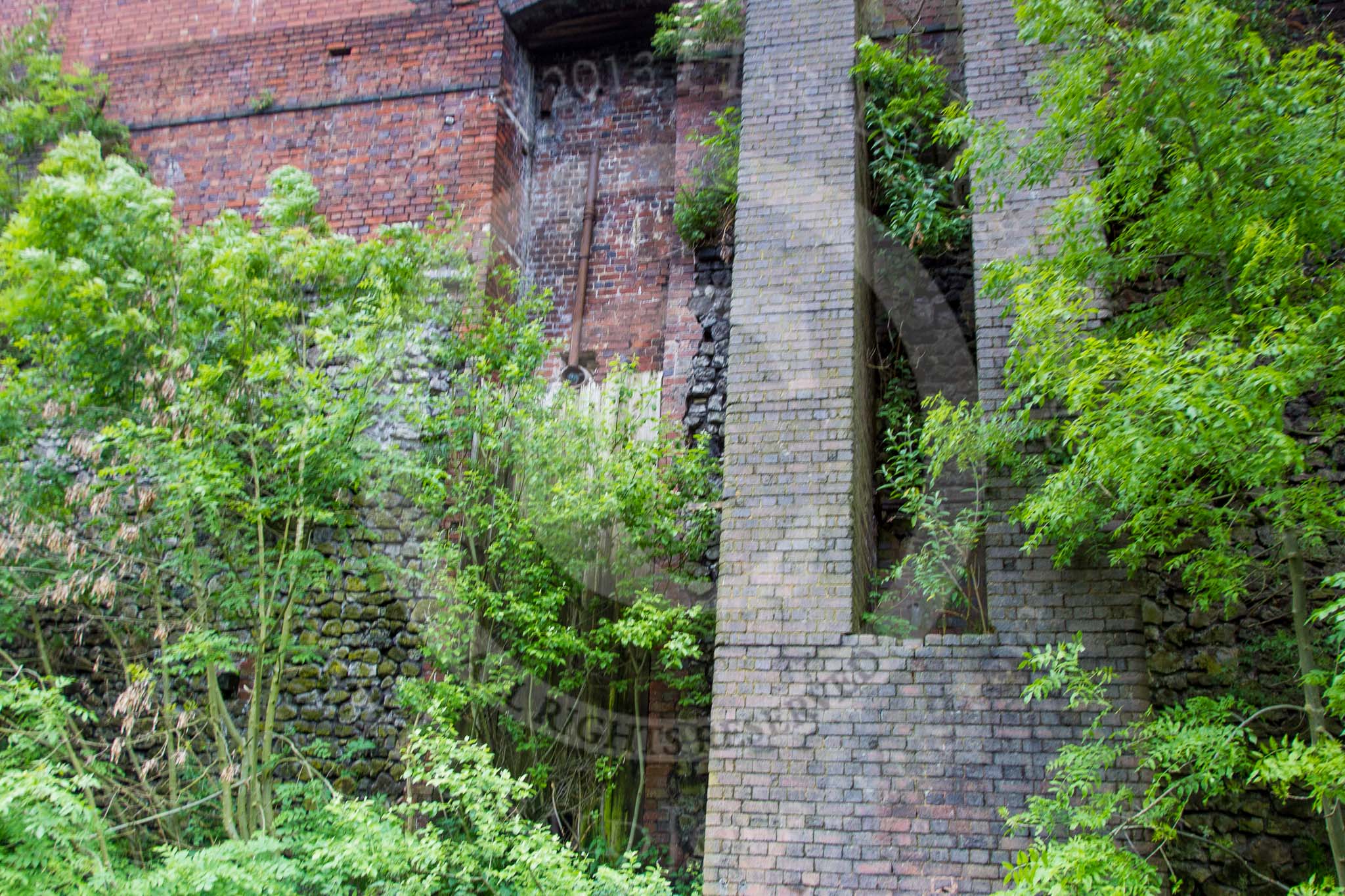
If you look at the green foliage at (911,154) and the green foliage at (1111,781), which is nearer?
the green foliage at (1111,781)

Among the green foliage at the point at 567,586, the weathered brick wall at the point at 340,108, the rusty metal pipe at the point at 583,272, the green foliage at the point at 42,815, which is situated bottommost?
the green foliage at the point at 42,815

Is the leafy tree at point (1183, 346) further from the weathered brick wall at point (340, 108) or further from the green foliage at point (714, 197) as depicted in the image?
the weathered brick wall at point (340, 108)

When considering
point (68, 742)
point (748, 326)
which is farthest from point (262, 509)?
point (748, 326)

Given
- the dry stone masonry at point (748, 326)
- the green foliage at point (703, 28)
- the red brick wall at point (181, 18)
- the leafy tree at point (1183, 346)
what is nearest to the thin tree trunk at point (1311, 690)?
the leafy tree at point (1183, 346)

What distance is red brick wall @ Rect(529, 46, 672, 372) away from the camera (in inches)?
328

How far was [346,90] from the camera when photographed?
8.79m

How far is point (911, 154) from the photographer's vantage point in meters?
6.86

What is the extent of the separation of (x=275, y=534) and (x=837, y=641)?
155 inches

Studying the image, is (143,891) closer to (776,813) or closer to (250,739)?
(250,739)

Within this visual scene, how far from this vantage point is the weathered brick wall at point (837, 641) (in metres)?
4.80

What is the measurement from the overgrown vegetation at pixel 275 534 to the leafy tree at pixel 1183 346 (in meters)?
2.41

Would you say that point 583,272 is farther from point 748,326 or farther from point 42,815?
point 42,815

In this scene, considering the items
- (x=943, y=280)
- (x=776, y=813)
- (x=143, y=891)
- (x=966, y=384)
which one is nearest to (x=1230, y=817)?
(x=776, y=813)

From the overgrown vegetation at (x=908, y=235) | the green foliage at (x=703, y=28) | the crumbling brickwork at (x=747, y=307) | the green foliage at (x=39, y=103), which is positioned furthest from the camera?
the green foliage at (x=39, y=103)
